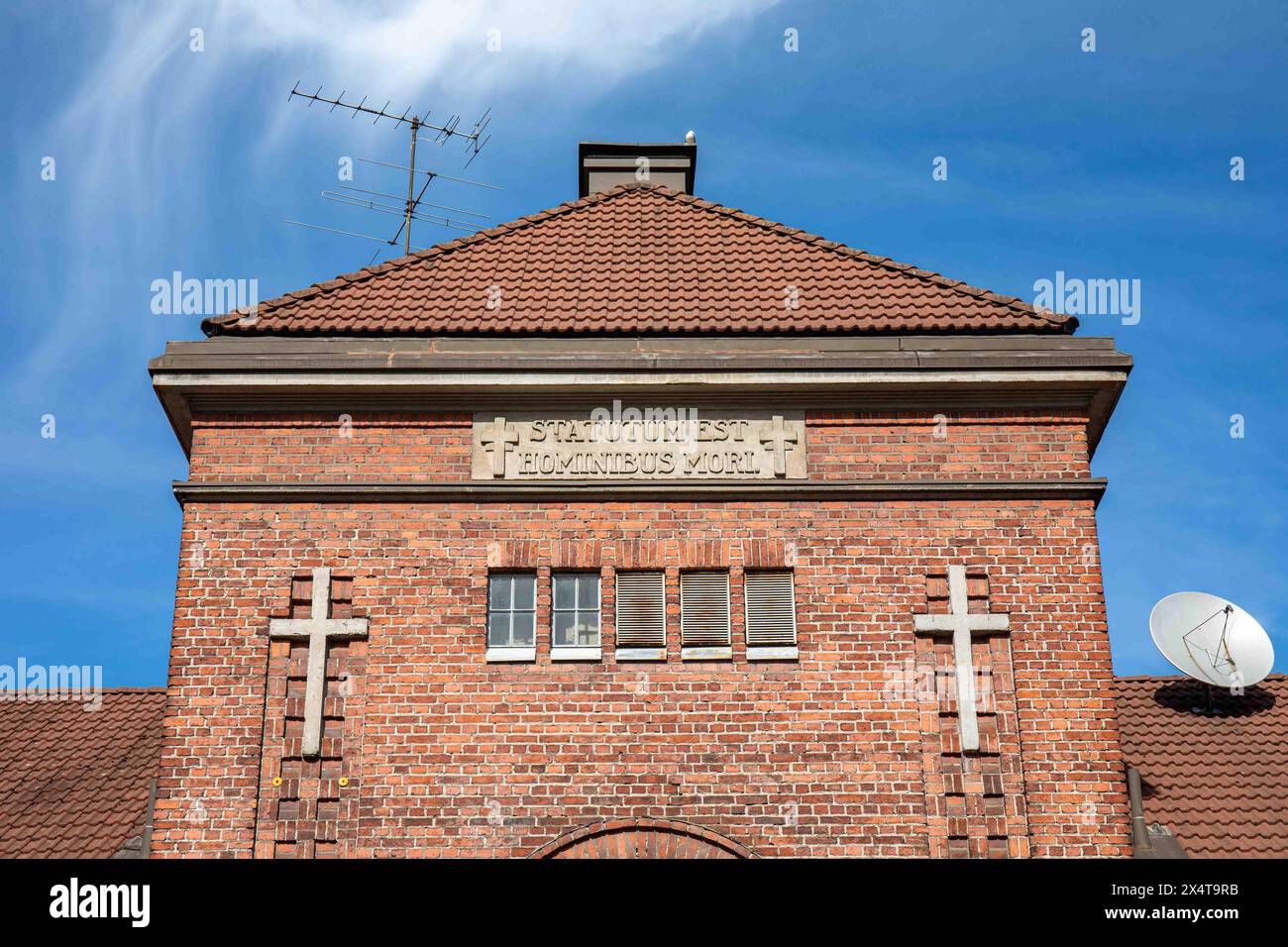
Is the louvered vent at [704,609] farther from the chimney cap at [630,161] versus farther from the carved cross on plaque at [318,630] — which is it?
the chimney cap at [630,161]

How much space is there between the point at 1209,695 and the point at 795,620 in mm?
6342

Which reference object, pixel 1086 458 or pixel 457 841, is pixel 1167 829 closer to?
pixel 1086 458

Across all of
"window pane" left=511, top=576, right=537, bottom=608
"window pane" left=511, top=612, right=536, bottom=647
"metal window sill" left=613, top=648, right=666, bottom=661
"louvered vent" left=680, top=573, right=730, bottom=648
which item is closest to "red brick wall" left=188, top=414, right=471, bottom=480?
"window pane" left=511, top=576, right=537, bottom=608

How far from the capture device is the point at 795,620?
47.3 feet

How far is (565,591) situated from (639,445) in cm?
165

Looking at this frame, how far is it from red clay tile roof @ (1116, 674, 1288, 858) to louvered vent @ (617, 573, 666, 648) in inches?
214

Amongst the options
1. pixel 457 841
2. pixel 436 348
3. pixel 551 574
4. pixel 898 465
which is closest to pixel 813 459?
pixel 898 465

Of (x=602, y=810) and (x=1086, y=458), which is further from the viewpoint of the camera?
(x=1086, y=458)

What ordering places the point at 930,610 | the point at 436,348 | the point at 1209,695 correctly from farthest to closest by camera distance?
the point at 1209,695
the point at 436,348
the point at 930,610

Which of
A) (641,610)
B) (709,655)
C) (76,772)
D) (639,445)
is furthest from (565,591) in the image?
(76,772)

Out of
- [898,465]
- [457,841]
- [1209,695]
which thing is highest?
[898,465]

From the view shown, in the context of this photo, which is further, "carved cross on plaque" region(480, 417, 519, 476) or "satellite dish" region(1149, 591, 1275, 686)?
"satellite dish" region(1149, 591, 1275, 686)

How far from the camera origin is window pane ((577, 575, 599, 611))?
14.5 meters

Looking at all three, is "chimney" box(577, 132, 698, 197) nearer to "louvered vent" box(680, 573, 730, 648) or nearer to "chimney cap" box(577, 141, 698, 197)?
"chimney cap" box(577, 141, 698, 197)
